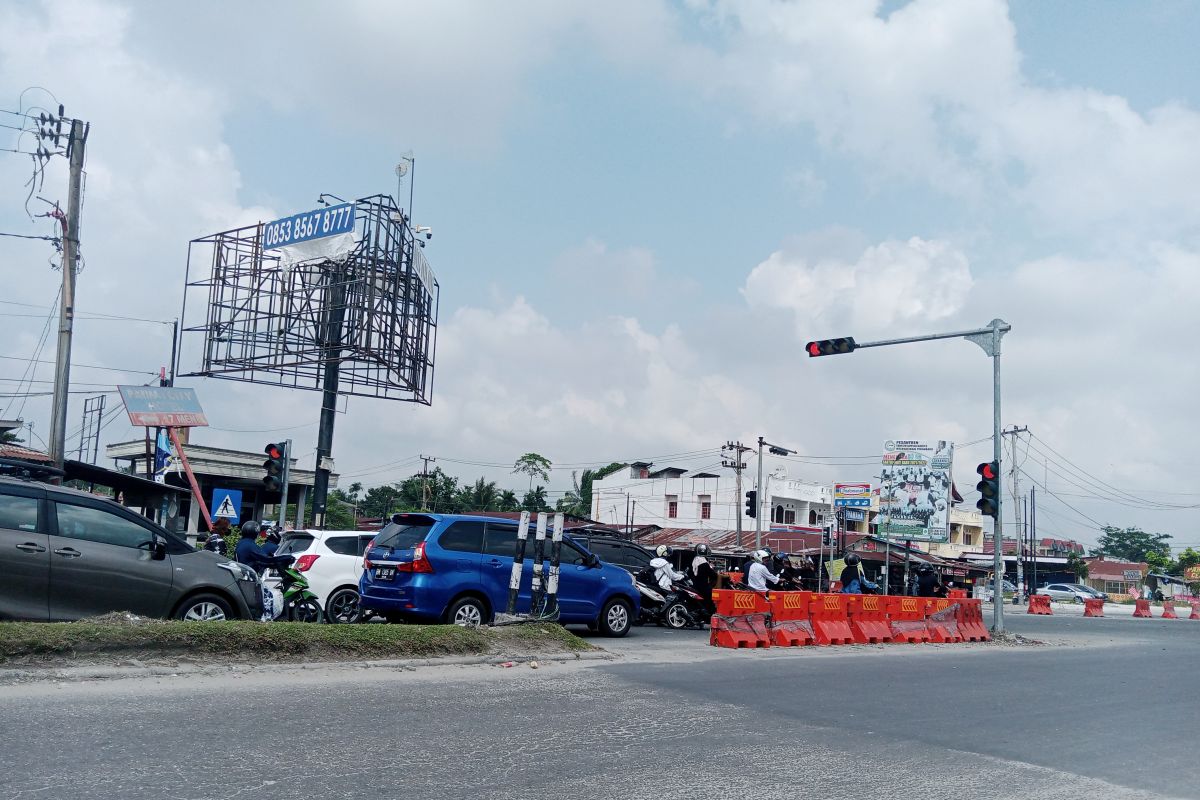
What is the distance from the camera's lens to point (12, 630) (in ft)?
29.5

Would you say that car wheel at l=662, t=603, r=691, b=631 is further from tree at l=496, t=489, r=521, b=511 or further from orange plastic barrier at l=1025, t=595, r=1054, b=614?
tree at l=496, t=489, r=521, b=511

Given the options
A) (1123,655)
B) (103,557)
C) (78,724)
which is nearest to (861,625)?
(1123,655)

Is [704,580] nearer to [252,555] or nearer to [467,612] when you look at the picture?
[467,612]

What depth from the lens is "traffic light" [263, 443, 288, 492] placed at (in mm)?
19172

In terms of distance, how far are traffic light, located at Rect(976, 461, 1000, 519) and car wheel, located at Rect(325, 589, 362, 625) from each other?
12364 millimetres

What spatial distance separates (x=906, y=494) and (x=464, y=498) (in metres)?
52.0

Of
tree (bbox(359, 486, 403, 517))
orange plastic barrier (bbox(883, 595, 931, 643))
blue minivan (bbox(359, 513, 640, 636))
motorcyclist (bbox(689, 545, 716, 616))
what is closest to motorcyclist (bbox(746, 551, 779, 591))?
motorcyclist (bbox(689, 545, 716, 616))

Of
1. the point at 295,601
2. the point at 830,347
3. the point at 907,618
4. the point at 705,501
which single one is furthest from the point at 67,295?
the point at 705,501

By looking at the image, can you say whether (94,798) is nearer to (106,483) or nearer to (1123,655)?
(1123,655)

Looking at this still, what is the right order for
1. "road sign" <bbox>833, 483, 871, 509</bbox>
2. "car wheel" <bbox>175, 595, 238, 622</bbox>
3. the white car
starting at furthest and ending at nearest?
"road sign" <bbox>833, 483, 871, 509</bbox> < the white car < "car wheel" <bbox>175, 595, 238, 622</bbox>

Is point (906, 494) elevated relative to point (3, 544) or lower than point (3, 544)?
elevated

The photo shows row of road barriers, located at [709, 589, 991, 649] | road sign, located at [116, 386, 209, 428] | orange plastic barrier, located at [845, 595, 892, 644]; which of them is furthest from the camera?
road sign, located at [116, 386, 209, 428]

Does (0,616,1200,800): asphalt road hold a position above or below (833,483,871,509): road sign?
below

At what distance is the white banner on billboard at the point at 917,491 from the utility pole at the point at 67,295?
19618 mm
